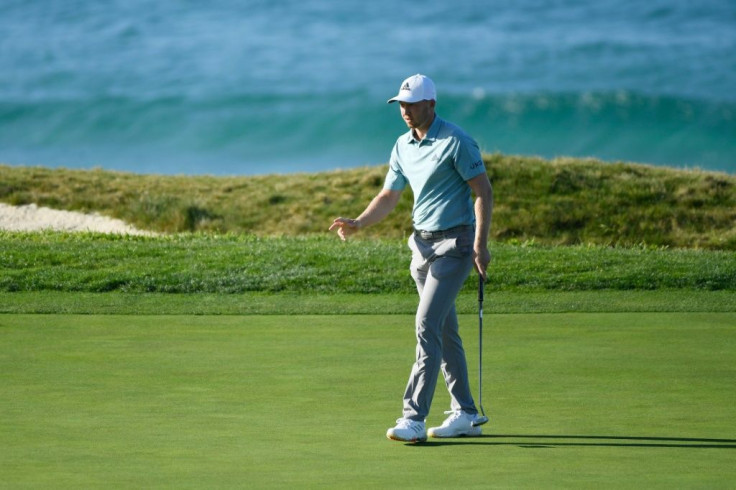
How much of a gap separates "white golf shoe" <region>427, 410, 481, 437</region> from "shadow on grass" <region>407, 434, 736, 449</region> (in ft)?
0.38

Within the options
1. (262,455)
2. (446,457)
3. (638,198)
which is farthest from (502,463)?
(638,198)

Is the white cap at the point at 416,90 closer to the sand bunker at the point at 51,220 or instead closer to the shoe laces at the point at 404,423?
the shoe laces at the point at 404,423

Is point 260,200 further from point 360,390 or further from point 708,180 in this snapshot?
point 360,390

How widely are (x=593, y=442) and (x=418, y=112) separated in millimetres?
1920

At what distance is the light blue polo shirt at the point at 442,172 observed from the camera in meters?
6.89

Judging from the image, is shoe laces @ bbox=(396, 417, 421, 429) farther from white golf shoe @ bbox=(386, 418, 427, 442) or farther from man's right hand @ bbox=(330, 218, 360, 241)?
man's right hand @ bbox=(330, 218, 360, 241)

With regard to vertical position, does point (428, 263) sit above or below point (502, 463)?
above

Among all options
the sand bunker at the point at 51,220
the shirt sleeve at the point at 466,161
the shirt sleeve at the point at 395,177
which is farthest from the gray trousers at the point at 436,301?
the sand bunker at the point at 51,220

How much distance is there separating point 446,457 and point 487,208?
136cm

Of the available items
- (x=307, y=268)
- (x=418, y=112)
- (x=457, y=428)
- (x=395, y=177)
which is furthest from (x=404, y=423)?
(x=307, y=268)

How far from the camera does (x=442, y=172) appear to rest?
22.8 ft

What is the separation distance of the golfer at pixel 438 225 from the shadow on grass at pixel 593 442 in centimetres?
20

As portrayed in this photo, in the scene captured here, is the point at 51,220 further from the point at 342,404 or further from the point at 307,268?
the point at 342,404

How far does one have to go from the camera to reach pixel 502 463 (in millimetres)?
5996
